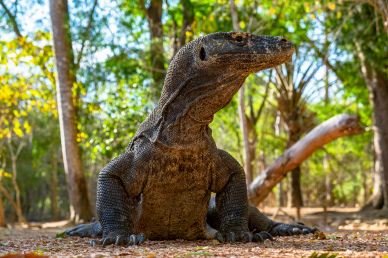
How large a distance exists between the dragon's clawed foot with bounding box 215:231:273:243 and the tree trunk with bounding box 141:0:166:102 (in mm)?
6475

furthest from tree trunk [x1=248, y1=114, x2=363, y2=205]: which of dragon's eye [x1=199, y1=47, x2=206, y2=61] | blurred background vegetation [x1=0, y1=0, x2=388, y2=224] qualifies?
dragon's eye [x1=199, y1=47, x2=206, y2=61]

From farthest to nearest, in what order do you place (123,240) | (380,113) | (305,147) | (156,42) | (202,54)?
(380,113), (156,42), (305,147), (202,54), (123,240)

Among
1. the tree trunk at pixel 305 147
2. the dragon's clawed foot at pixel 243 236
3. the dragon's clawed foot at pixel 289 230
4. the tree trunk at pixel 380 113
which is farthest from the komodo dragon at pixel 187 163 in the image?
the tree trunk at pixel 380 113

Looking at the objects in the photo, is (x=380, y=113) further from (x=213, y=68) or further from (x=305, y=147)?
(x=213, y=68)

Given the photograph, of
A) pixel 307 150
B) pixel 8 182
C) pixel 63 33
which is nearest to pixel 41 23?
pixel 63 33

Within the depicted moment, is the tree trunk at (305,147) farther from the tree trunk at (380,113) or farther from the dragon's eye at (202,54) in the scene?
the tree trunk at (380,113)

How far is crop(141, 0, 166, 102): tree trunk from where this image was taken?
10.6m

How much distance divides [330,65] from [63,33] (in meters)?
8.84

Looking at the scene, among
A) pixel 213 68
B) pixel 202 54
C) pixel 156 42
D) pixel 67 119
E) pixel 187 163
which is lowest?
pixel 187 163

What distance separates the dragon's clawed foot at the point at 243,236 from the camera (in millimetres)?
3428

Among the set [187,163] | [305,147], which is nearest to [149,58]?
[305,147]

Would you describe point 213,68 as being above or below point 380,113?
below

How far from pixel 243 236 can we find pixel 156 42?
7.62 meters

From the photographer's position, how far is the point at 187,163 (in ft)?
11.2
